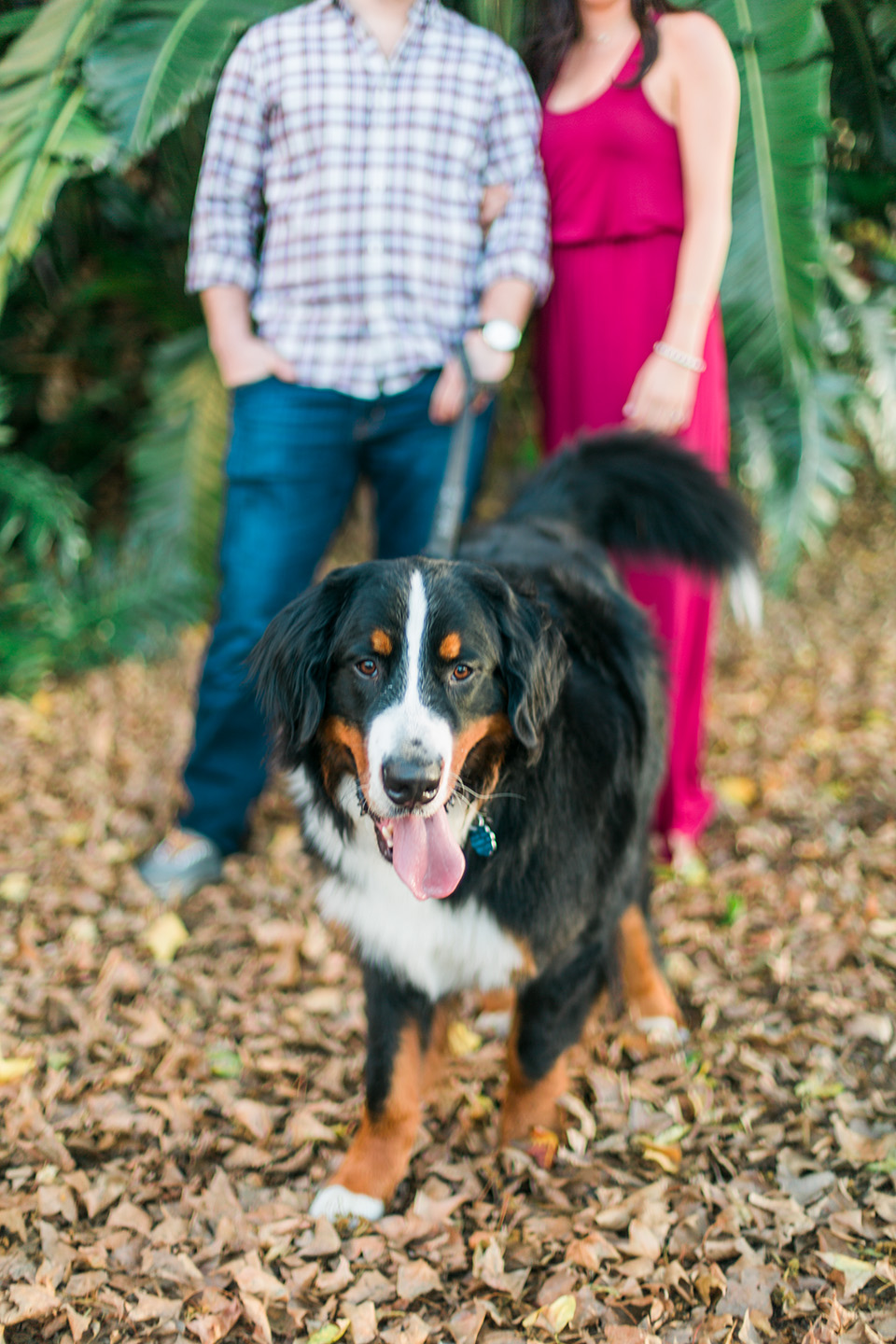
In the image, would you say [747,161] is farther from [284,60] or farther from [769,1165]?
[769,1165]

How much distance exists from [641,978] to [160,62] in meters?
2.91

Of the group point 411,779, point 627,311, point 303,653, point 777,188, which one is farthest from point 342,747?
point 777,188

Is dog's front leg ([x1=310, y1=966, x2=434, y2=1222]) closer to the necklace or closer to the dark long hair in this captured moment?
the dark long hair

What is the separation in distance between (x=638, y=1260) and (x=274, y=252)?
2.45 meters

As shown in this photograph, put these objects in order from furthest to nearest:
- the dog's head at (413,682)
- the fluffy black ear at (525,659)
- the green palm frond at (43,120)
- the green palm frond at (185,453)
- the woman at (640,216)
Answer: the green palm frond at (185,453) < the green palm frond at (43,120) < the woman at (640,216) < the fluffy black ear at (525,659) < the dog's head at (413,682)

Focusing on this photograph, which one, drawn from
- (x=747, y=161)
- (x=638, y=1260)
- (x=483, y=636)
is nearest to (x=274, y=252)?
(x=483, y=636)

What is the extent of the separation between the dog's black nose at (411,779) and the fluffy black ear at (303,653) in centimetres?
28

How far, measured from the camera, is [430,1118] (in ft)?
7.64

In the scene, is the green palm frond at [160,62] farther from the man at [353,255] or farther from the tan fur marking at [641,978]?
the tan fur marking at [641,978]

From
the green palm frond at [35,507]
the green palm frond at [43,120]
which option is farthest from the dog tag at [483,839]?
the green palm frond at [35,507]

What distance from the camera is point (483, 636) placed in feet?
6.11

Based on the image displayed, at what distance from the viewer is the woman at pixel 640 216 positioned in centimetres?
255

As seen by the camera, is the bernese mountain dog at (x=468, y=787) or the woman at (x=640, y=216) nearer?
the bernese mountain dog at (x=468, y=787)

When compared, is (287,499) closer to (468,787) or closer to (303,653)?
(303,653)
